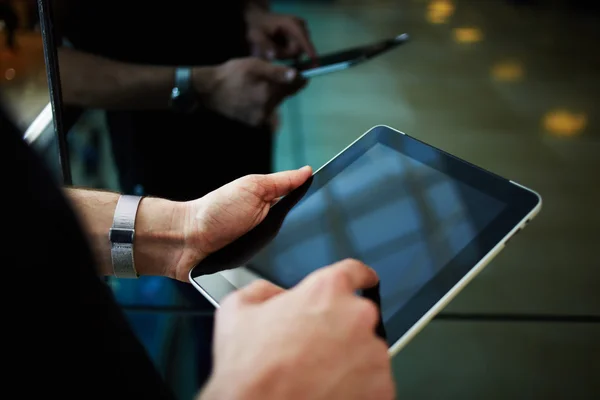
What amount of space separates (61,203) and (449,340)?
37.0 inches

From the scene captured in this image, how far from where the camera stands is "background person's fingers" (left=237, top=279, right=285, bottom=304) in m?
0.39

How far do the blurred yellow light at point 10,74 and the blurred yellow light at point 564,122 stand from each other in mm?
1143

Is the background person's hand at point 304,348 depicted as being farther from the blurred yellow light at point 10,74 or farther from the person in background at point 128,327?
the blurred yellow light at point 10,74

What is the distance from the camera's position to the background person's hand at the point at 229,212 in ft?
1.72

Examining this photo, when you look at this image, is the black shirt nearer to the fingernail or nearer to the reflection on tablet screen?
the fingernail

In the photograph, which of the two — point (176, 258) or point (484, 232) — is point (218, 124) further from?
point (484, 232)

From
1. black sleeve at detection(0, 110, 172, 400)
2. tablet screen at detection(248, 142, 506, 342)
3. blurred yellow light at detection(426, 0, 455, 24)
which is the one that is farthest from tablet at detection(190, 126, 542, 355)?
blurred yellow light at detection(426, 0, 455, 24)

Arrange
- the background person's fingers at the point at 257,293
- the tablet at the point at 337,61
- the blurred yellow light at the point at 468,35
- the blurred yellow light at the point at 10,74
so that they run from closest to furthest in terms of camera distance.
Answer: the background person's fingers at the point at 257,293 < the blurred yellow light at the point at 10,74 < the tablet at the point at 337,61 < the blurred yellow light at the point at 468,35

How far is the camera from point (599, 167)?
1274 millimetres

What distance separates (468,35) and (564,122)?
52cm

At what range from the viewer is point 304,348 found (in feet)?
1.09

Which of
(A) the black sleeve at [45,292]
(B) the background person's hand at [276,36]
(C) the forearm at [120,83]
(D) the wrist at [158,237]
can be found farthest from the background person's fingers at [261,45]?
(A) the black sleeve at [45,292]

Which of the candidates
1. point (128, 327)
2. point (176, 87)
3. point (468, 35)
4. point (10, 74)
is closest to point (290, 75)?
point (176, 87)

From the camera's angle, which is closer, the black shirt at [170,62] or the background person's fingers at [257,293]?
the background person's fingers at [257,293]
